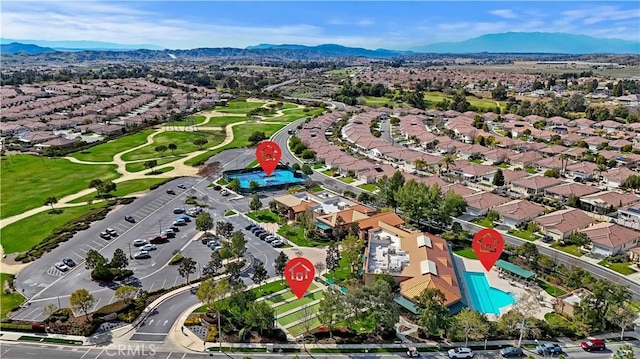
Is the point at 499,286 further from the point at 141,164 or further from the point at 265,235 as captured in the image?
the point at 141,164

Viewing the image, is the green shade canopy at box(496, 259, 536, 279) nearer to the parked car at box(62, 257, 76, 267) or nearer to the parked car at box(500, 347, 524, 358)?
the parked car at box(500, 347, 524, 358)

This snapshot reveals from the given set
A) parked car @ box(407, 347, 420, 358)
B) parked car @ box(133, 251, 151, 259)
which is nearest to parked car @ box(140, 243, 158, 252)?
parked car @ box(133, 251, 151, 259)

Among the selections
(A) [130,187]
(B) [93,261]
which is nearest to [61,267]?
(B) [93,261]

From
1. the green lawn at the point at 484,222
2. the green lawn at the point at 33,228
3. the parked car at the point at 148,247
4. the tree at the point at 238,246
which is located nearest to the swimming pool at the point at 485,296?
the green lawn at the point at 484,222

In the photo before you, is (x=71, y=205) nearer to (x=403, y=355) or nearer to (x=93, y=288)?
(x=93, y=288)

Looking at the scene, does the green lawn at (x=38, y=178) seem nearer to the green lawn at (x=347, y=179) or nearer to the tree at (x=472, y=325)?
the green lawn at (x=347, y=179)
